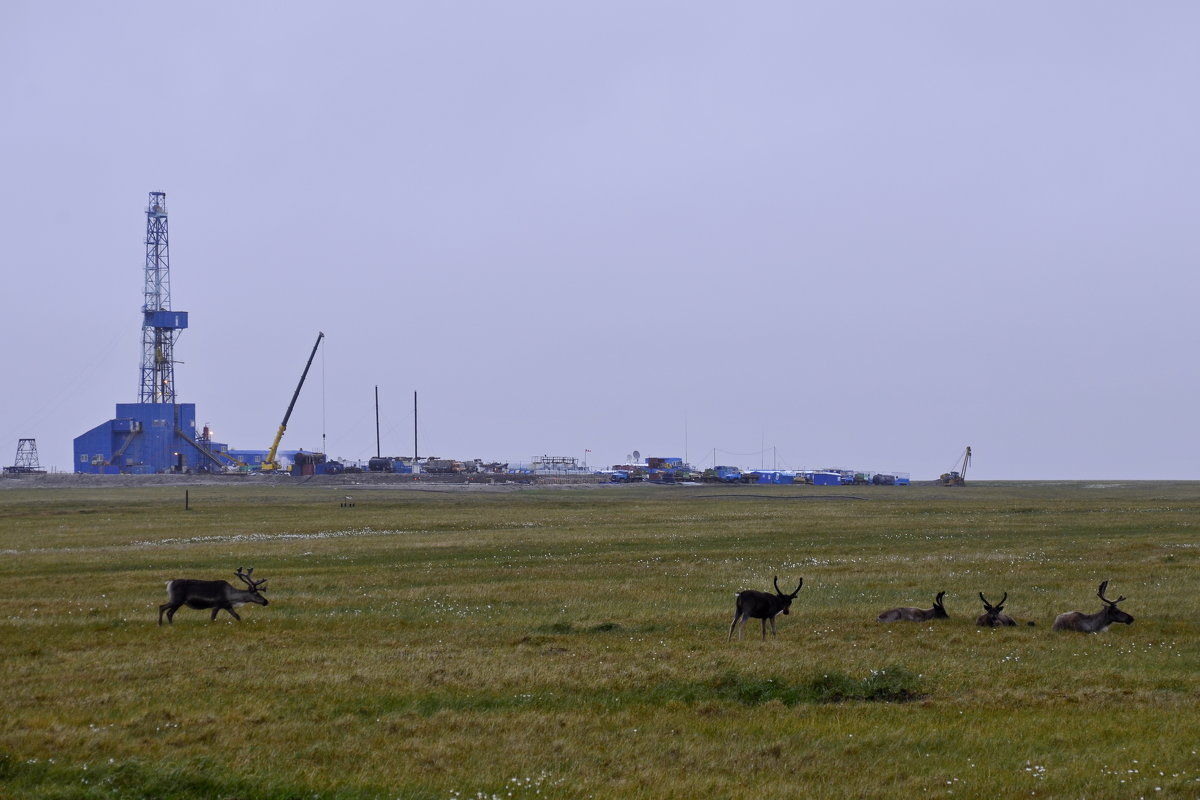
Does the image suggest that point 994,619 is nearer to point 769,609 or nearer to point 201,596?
point 769,609

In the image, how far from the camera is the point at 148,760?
13.2m

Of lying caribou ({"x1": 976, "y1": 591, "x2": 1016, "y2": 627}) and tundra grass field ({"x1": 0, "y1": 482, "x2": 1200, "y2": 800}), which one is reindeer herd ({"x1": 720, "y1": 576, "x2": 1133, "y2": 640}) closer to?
lying caribou ({"x1": 976, "y1": 591, "x2": 1016, "y2": 627})

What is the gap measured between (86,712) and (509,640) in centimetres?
848

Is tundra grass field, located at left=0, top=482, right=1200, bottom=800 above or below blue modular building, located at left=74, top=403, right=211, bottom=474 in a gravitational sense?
below

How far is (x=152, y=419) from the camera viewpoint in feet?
576

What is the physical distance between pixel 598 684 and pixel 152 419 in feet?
566

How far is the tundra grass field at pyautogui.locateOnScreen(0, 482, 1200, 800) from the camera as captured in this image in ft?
42.1

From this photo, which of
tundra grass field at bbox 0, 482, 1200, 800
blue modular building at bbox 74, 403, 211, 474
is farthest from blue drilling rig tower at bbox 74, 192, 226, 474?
tundra grass field at bbox 0, 482, 1200, 800

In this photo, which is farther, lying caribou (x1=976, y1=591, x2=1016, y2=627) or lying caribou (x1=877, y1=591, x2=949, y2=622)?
lying caribou (x1=877, y1=591, x2=949, y2=622)

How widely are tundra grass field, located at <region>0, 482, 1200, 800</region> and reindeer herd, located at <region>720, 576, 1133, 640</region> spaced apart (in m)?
0.41

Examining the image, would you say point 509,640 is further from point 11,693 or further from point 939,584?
point 939,584

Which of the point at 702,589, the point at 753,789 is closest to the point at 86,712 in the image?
the point at 753,789

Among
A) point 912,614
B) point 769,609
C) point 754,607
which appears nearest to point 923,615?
point 912,614

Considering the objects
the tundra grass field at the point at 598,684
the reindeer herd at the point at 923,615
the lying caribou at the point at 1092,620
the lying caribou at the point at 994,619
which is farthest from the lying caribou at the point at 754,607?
the lying caribou at the point at 1092,620
